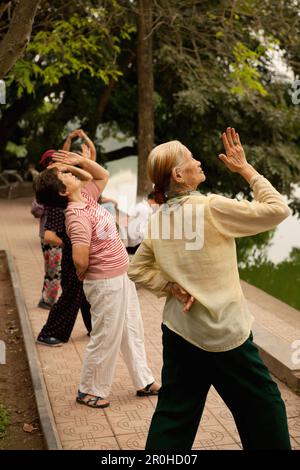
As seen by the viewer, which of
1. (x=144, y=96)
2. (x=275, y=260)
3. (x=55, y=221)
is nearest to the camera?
(x=55, y=221)

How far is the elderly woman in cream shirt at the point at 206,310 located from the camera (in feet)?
9.70

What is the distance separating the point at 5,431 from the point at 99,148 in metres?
21.0

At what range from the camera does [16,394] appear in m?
5.39

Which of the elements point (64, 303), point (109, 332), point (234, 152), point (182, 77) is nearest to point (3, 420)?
point (109, 332)

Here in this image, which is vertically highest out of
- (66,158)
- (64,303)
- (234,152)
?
(234,152)

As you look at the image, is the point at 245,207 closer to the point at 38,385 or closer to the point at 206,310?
the point at 206,310

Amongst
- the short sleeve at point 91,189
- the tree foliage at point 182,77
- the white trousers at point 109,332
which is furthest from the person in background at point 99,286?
the tree foliage at point 182,77

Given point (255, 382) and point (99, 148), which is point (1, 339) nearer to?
point (255, 382)

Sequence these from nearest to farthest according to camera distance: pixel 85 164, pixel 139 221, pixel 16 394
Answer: pixel 85 164 → pixel 16 394 → pixel 139 221

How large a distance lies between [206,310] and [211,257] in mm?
248

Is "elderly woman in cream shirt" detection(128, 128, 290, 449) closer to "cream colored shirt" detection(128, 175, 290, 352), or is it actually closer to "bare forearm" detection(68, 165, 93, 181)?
"cream colored shirt" detection(128, 175, 290, 352)

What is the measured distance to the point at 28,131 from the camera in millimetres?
27312

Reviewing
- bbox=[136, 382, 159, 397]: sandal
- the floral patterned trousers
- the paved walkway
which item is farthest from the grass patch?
the floral patterned trousers

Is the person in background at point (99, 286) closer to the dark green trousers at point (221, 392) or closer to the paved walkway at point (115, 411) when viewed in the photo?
the paved walkway at point (115, 411)
